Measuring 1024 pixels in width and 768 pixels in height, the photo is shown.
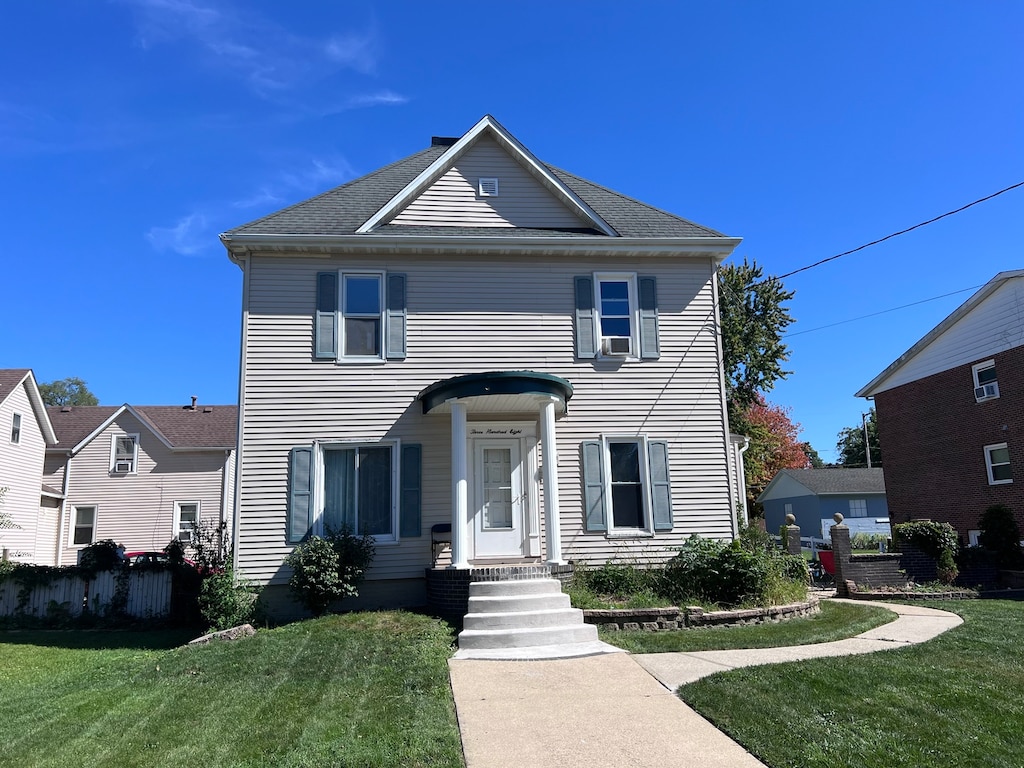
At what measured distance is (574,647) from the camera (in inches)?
320

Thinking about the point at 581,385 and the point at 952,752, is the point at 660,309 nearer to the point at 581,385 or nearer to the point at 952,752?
the point at 581,385

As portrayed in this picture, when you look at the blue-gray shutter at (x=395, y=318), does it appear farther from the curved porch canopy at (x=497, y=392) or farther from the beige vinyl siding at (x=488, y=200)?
the beige vinyl siding at (x=488, y=200)

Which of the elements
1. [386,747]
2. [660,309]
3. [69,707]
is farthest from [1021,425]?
[69,707]

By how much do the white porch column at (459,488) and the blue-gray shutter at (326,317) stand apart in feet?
8.64

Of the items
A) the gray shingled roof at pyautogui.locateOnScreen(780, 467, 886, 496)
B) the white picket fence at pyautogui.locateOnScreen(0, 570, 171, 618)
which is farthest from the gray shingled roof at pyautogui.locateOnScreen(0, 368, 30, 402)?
the gray shingled roof at pyautogui.locateOnScreen(780, 467, 886, 496)

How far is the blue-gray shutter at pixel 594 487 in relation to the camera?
1197cm

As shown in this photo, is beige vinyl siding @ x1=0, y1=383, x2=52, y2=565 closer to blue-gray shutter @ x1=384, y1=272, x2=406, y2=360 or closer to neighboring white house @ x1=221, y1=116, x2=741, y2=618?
neighboring white house @ x1=221, y1=116, x2=741, y2=618

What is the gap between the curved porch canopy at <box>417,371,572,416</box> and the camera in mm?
10555

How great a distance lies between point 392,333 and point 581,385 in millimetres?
3382

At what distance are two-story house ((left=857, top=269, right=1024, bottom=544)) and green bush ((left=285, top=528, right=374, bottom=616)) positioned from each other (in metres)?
18.1

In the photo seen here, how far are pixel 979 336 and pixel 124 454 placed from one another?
93.3 ft

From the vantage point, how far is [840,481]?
36.2 meters

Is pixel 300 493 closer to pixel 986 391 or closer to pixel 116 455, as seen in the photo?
pixel 116 455

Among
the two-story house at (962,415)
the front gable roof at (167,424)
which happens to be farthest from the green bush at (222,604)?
the two-story house at (962,415)
